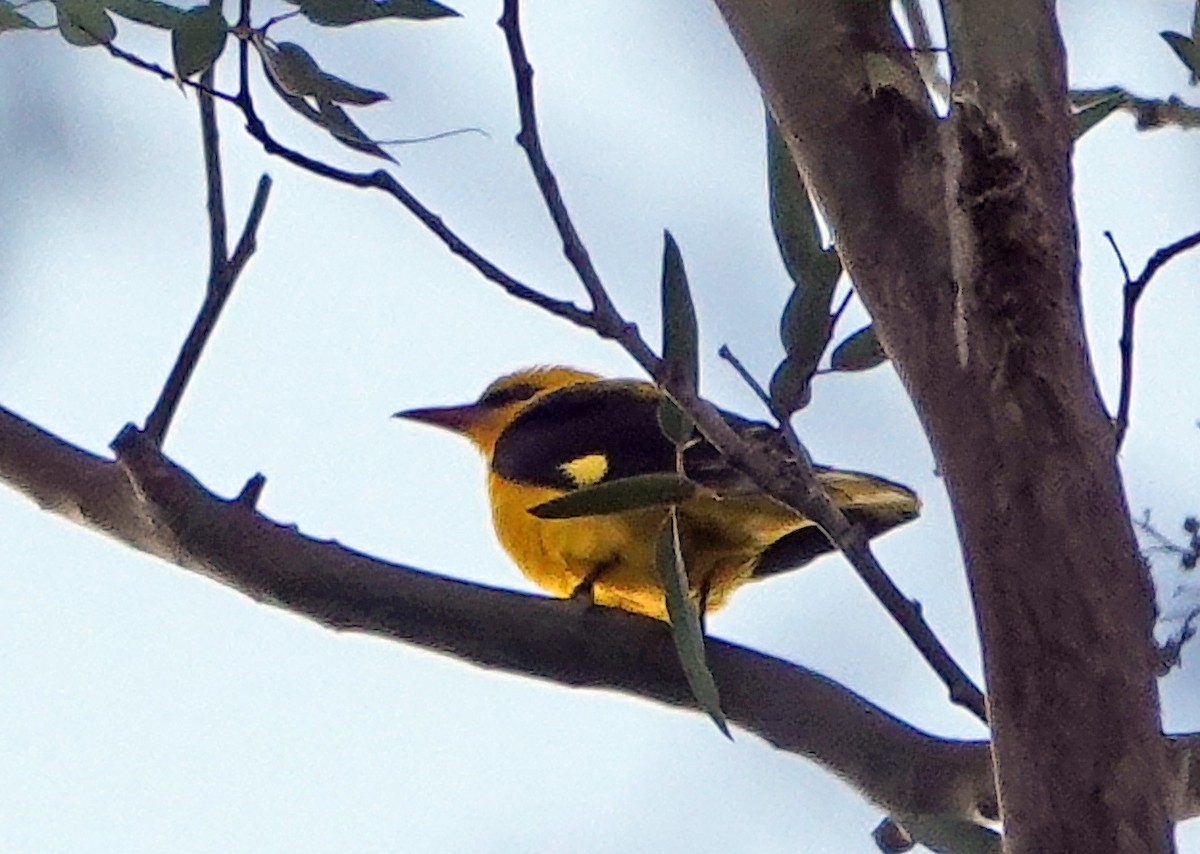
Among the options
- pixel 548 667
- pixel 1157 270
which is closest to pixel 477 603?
pixel 548 667

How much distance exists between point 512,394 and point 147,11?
160cm

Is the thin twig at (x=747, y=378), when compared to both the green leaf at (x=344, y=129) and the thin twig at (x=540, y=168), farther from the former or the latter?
→ the green leaf at (x=344, y=129)

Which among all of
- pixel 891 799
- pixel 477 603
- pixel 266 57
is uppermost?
pixel 266 57

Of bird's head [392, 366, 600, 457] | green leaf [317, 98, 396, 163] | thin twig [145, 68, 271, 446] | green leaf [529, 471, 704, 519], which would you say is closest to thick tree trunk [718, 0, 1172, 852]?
green leaf [529, 471, 704, 519]

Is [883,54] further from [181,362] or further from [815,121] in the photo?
[181,362]

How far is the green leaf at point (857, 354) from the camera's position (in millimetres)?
1159

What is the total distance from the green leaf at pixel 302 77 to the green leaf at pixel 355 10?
4 centimetres

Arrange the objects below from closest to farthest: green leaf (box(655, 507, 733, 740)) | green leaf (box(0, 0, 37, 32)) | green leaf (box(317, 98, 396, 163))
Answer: green leaf (box(655, 507, 733, 740)) < green leaf (box(317, 98, 396, 163)) < green leaf (box(0, 0, 37, 32))

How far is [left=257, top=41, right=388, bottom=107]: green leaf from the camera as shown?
3.92 ft

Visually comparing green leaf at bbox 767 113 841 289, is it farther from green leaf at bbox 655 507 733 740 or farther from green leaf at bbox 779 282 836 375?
green leaf at bbox 655 507 733 740

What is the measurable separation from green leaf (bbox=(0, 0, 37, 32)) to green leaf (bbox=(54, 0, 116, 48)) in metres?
0.08

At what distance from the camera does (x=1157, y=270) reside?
0.95 m

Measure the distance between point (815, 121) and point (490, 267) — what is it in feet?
0.61

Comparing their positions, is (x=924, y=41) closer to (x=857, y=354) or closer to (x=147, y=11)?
(x=857, y=354)
